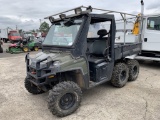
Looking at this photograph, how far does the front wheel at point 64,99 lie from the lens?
10.3 feet

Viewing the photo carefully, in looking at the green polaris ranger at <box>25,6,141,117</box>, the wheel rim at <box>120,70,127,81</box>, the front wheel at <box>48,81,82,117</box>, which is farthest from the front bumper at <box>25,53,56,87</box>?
the wheel rim at <box>120,70,127,81</box>

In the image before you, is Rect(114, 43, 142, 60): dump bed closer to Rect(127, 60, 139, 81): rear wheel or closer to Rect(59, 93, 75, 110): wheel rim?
Rect(127, 60, 139, 81): rear wheel

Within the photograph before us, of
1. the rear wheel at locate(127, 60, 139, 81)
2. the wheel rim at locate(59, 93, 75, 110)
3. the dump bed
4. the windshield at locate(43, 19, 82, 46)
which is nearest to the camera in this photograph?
the wheel rim at locate(59, 93, 75, 110)

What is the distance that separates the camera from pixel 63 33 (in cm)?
383

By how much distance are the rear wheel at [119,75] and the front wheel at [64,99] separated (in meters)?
1.53

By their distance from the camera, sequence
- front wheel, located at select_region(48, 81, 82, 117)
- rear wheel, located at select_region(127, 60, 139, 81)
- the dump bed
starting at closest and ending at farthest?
front wheel, located at select_region(48, 81, 82, 117)
the dump bed
rear wheel, located at select_region(127, 60, 139, 81)

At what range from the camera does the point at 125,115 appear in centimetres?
329

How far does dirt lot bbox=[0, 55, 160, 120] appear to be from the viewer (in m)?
3.33

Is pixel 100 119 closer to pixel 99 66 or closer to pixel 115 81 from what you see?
pixel 99 66

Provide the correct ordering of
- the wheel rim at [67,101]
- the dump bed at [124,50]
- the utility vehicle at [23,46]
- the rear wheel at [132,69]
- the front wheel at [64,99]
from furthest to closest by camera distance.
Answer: the utility vehicle at [23,46]
the rear wheel at [132,69]
the dump bed at [124,50]
the wheel rim at [67,101]
the front wheel at [64,99]

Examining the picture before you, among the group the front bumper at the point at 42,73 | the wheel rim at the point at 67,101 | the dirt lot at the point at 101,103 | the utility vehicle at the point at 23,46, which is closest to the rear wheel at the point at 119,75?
the dirt lot at the point at 101,103

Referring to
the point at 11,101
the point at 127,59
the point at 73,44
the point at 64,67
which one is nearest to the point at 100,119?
the point at 64,67

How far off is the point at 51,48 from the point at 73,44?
0.74 m

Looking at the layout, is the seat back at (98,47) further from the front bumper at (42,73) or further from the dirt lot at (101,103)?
the front bumper at (42,73)
